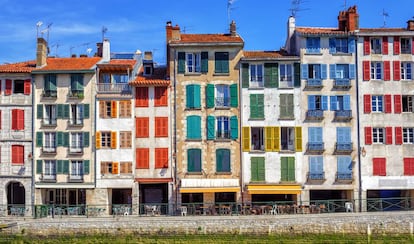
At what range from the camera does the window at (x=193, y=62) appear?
37.3 meters

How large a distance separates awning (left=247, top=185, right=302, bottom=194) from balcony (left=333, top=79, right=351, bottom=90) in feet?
24.0

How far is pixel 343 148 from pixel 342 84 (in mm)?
4313

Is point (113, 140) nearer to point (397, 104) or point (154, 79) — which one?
point (154, 79)

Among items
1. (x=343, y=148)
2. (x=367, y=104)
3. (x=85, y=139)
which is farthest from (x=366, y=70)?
(x=85, y=139)

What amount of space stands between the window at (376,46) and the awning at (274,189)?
35.0 ft

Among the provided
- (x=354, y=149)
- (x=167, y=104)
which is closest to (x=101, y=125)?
(x=167, y=104)

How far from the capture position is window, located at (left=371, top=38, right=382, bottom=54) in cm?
3759

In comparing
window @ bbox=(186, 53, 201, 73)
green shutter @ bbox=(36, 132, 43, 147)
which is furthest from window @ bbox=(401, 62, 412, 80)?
green shutter @ bbox=(36, 132, 43, 147)

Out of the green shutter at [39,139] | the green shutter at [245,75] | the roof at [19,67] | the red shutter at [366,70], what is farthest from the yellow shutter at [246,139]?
the roof at [19,67]

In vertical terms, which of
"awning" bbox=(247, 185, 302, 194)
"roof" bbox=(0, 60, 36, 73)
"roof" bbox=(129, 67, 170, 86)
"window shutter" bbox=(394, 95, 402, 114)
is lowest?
"awning" bbox=(247, 185, 302, 194)

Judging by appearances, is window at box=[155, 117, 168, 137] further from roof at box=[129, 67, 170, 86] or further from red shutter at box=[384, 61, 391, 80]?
red shutter at box=[384, 61, 391, 80]

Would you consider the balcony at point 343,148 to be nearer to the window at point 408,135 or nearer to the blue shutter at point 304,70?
the window at point 408,135

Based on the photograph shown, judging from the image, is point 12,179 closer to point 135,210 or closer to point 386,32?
point 135,210

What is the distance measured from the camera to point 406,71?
37.6 metres
